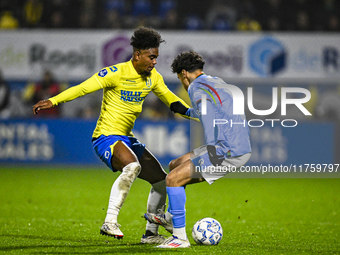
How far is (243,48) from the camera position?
15.1 meters

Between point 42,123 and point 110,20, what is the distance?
15.1 feet

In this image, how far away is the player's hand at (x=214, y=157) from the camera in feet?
16.0

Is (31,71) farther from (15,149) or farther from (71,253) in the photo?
(71,253)

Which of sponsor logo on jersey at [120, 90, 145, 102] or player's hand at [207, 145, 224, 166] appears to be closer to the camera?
player's hand at [207, 145, 224, 166]

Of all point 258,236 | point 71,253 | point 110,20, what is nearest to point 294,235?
point 258,236

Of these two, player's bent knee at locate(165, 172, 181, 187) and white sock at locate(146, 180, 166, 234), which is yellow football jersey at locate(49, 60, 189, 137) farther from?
player's bent knee at locate(165, 172, 181, 187)

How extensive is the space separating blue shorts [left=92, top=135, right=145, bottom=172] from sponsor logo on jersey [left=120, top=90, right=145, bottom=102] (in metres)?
0.42

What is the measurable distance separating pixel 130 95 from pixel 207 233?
1.70 metres

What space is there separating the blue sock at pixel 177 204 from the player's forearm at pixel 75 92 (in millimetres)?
1284

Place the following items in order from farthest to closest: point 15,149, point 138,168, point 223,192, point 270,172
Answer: point 270,172 → point 15,149 → point 223,192 → point 138,168

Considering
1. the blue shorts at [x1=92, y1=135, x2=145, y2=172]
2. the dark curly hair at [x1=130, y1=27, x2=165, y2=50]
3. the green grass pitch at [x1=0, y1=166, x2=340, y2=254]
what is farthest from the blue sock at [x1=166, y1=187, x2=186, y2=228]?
the dark curly hair at [x1=130, y1=27, x2=165, y2=50]

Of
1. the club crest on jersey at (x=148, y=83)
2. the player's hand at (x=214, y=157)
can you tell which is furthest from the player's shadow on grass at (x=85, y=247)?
the club crest on jersey at (x=148, y=83)

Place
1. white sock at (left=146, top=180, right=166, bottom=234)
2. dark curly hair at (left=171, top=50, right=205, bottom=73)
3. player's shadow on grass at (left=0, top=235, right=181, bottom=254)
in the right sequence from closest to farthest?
player's shadow on grass at (left=0, top=235, right=181, bottom=254), dark curly hair at (left=171, top=50, right=205, bottom=73), white sock at (left=146, top=180, right=166, bottom=234)

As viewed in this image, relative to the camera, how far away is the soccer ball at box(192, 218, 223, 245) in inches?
204
